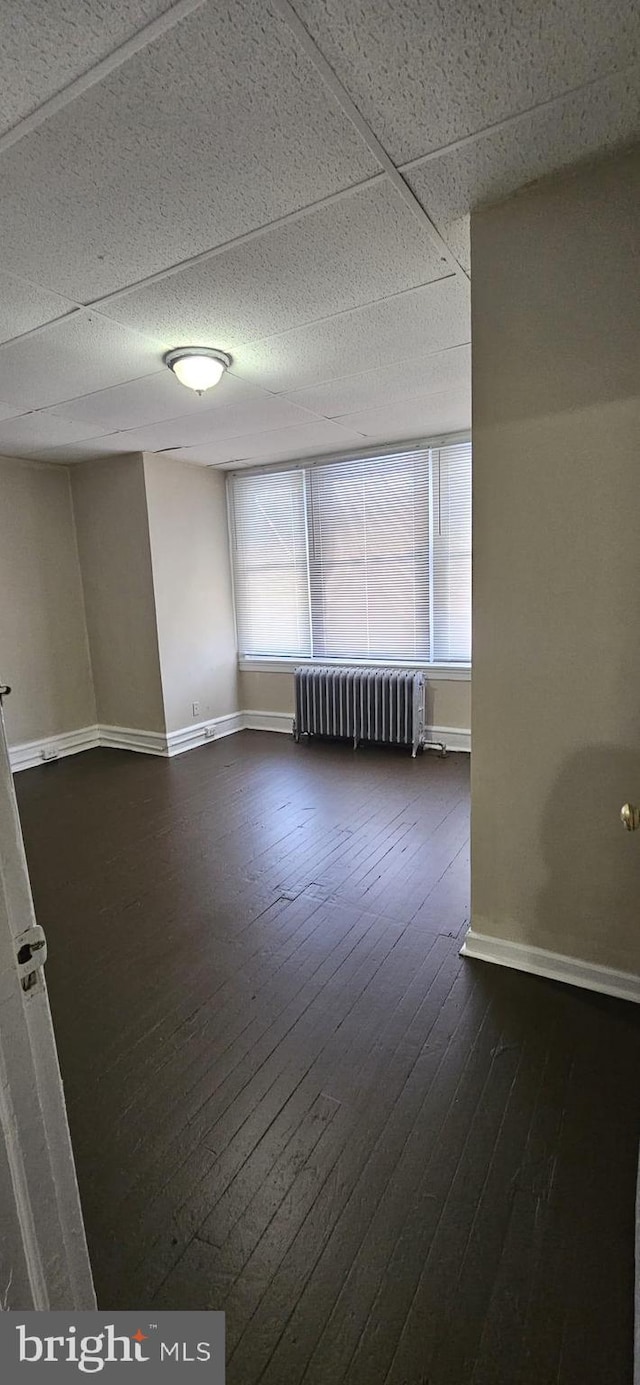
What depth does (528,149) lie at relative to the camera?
5.25 feet

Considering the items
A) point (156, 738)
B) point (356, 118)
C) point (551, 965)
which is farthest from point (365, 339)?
point (156, 738)

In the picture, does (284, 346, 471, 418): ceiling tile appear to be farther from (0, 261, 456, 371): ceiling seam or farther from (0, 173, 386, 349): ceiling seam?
(0, 173, 386, 349): ceiling seam

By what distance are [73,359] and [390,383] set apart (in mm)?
1713

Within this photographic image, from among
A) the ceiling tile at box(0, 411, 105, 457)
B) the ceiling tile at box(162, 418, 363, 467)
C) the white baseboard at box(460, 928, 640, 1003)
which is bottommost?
the white baseboard at box(460, 928, 640, 1003)

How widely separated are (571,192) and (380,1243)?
2.78 m

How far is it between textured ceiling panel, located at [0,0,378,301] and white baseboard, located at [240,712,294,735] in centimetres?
427

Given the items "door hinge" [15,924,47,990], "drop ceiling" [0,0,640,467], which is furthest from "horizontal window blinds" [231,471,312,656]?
"door hinge" [15,924,47,990]

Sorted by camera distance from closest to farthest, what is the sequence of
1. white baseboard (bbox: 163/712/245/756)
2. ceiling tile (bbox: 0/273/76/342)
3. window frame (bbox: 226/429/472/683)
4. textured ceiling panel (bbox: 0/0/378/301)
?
textured ceiling panel (bbox: 0/0/378/301) < ceiling tile (bbox: 0/273/76/342) < window frame (bbox: 226/429/472/683) < white baseboard (bbox: 163/712/245/756)

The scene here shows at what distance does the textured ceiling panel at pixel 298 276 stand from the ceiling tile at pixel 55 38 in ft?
A: 2.44

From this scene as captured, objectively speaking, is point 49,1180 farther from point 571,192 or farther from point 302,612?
point 302,612

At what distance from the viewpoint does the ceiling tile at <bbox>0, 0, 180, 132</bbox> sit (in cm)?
115

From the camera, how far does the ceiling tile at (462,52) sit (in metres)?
1.19

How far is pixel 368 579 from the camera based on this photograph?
5309 mm

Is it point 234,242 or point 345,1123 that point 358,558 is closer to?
point 234,242
